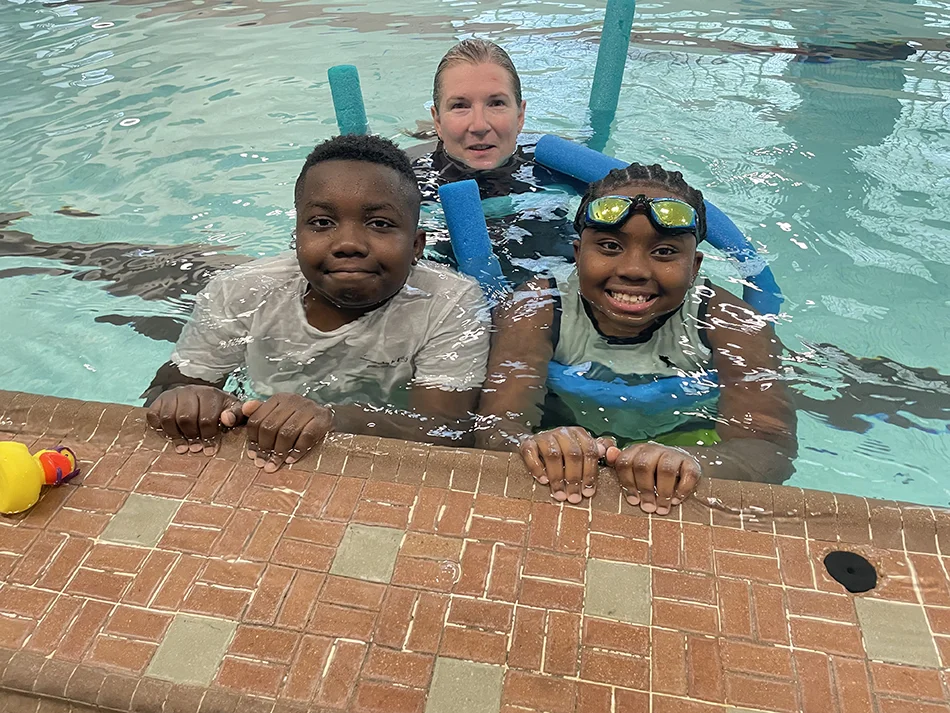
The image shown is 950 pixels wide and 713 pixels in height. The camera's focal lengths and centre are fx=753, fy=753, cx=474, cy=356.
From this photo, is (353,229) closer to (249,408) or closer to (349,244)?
(349,244)

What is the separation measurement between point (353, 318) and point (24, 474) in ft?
3.71

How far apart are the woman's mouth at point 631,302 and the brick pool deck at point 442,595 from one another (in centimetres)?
68

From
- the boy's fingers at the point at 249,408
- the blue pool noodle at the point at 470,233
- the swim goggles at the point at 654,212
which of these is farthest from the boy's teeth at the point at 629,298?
the boy's fingers at the point at 249,408

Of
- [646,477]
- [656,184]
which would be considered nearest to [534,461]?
[646,477]

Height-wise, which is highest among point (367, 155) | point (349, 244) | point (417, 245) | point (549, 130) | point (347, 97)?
point (367, 155)

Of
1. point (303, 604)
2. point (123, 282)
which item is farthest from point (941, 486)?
point (123, 282)

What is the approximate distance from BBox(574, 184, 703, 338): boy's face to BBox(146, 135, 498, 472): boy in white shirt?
0.46m

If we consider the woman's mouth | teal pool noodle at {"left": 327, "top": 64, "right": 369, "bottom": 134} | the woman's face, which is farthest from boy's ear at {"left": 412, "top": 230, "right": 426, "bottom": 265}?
teal pool noodle at {"left": 327, "top": 64, "right": 369, "bottom": 134}

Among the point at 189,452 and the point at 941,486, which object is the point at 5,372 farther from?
the point at 941,486

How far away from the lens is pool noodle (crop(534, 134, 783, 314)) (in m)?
3.41

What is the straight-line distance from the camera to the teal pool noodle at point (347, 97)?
428 cm

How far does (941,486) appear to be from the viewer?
288 centimetres

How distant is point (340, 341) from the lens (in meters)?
2.69

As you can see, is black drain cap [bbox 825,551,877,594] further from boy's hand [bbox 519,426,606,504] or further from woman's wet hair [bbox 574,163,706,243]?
woman's wet hair [bbox 574,163,706,243]
